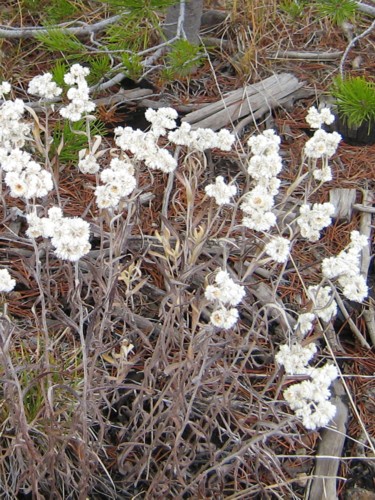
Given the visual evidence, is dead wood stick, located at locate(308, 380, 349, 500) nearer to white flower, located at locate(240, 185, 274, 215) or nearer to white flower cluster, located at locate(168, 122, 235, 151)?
white flower, located at locate(240, 185, 274, 215)

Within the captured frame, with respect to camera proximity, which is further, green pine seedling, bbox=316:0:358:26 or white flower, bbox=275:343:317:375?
green pine seedling, bbox=316:0:358:26

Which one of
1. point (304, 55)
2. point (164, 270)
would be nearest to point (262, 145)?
point (164, 270)

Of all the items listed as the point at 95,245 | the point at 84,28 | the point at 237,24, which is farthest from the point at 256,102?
the point at 95,245

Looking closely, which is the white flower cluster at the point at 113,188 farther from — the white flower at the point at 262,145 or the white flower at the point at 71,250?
the white flower at the point at 262,145

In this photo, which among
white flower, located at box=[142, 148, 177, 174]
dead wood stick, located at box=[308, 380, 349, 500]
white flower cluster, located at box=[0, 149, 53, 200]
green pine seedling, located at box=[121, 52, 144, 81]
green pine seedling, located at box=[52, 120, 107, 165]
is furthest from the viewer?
green pine seedling, located at box=[121, 52, 144, 81]

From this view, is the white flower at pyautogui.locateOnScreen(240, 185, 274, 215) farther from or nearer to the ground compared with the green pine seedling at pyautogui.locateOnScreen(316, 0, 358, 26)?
farther from the ground

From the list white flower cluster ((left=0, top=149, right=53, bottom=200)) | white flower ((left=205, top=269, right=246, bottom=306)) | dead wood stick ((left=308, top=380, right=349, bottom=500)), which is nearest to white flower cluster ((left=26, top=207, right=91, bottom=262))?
white flower cluster ((left=0, top=149, right=53, bottom=200))

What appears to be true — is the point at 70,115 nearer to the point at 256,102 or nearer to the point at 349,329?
the point at 349,329
